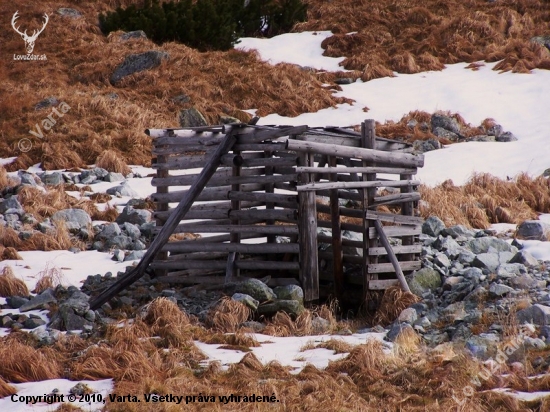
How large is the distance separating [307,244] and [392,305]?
4.57 ft

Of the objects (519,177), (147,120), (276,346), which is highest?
(147,120)

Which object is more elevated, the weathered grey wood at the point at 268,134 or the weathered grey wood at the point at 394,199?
the weathered grey wood at the point at 268,134

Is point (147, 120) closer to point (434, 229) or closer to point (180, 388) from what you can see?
point (434, 229)

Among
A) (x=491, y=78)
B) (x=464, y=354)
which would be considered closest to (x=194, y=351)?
(x=464, y=354)

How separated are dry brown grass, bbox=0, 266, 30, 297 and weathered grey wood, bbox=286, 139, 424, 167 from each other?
13.5 ft

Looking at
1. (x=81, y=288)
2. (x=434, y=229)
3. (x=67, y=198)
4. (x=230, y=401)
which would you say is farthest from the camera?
(x=67, y=198)

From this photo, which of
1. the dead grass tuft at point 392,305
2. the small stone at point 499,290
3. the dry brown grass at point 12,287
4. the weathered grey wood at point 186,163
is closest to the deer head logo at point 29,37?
the weathered grey wood at point 186,163

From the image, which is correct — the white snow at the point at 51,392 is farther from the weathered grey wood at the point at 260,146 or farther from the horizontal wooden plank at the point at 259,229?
the weathered grey wood at the point at 260,146

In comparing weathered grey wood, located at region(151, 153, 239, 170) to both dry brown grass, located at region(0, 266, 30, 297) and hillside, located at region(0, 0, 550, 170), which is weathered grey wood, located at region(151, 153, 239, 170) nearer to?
dry brown grass, located at region(0, 266, 30, 297)

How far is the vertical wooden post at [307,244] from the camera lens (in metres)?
9.97

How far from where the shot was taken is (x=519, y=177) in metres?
16.7

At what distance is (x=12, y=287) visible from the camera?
33.1 feet

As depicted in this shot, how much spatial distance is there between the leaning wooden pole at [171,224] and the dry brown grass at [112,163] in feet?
23.8

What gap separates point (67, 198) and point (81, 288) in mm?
4642
